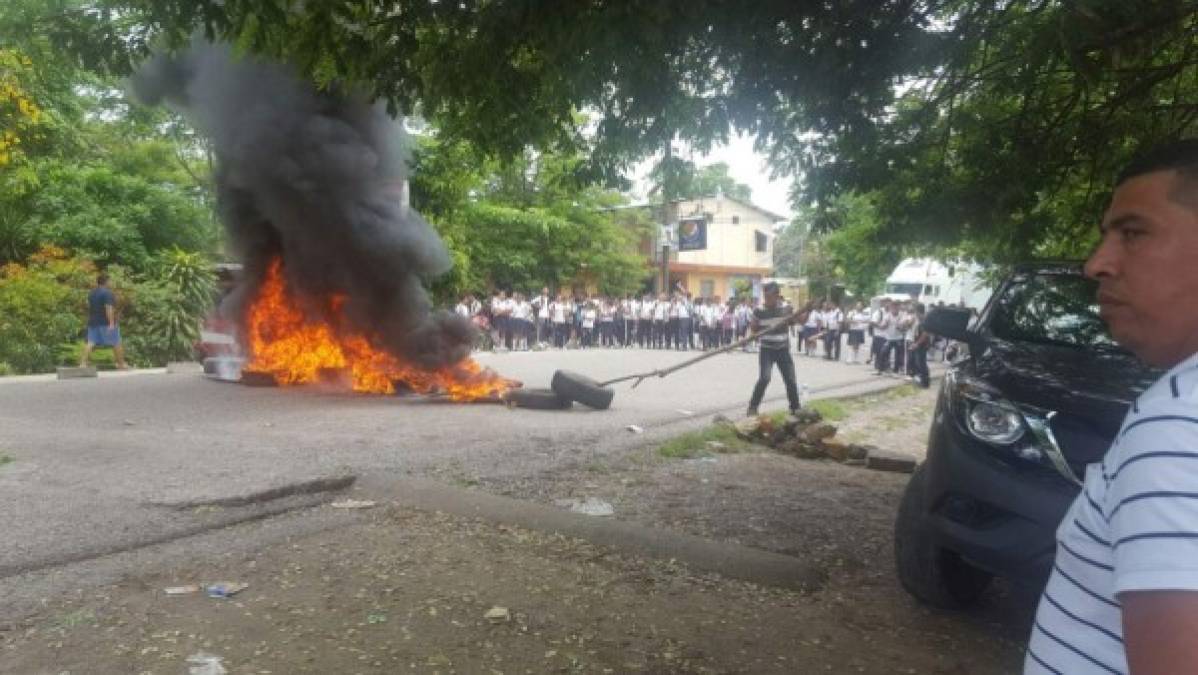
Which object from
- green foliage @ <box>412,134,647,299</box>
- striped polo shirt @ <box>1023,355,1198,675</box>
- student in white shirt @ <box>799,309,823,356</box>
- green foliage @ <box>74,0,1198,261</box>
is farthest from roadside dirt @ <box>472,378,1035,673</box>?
green foliage @ <box>412,134,647,299</box>

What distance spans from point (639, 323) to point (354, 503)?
68.6 ft

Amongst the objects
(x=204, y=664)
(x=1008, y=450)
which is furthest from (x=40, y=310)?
(x=1008, y=450)

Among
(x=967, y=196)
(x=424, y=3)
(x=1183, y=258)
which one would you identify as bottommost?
(x=1183, y=258)

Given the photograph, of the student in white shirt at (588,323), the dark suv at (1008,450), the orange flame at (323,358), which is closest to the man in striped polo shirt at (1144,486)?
the dark suv at (1008,450)

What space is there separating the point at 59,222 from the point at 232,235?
7.20 m

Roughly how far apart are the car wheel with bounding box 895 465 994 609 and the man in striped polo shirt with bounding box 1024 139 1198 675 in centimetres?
275

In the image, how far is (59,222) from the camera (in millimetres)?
18219

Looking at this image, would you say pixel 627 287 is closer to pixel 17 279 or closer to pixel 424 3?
pixel 17 279

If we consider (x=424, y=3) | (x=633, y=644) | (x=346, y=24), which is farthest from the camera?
(x=346, y=24)

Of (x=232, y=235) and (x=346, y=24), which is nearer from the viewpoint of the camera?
(x=346, y=24)

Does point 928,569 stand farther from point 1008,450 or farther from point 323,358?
point 323,358

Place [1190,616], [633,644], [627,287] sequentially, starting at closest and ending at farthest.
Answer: [1190,616] → [633,644] → [627,287]

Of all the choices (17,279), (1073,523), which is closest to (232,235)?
(17,279)

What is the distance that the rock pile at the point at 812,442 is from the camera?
24.0ft
